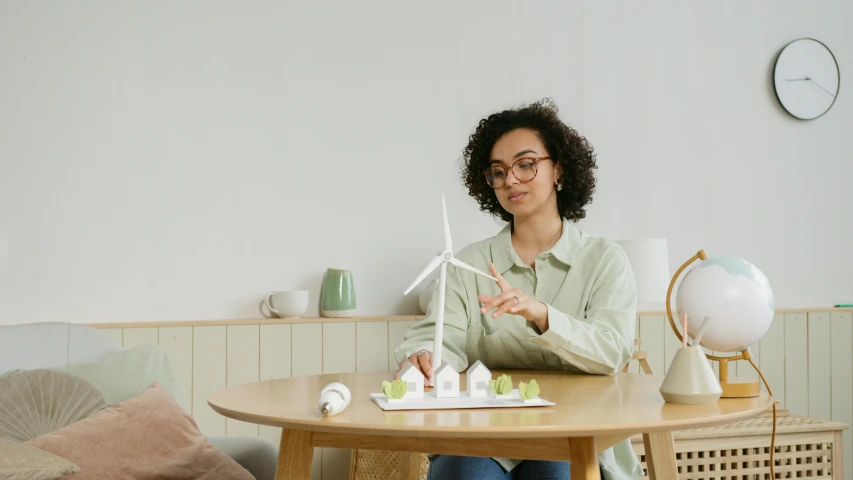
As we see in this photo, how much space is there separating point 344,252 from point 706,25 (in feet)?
6.07

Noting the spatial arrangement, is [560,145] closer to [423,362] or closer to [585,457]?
Answer: [423,362]

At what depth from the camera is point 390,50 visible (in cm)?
306

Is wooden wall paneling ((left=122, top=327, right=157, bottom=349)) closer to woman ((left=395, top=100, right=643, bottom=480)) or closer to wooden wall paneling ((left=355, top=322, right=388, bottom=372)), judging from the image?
wooden wall paneling ((left=355, top=322, right=388, bottom=372))

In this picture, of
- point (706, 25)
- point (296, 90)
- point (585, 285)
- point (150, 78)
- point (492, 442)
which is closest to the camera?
point (492, 442)

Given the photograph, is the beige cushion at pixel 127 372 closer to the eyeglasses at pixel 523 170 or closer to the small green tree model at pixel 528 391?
the eyeglasses at pixel 523 170

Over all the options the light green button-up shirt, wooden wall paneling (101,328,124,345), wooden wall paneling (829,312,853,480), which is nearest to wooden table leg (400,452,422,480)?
the light green button-up shirt

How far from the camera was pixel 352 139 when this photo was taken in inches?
118

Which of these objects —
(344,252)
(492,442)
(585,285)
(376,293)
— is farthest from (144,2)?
(492,442)

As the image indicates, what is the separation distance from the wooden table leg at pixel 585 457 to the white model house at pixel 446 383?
26cm

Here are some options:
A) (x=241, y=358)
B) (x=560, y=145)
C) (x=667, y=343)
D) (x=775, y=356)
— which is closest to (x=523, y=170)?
(x=560, y=145)

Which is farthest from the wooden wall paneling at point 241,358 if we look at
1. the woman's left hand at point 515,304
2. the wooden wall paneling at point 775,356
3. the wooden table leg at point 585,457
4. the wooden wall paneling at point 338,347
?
the wooden wall paneling at point 775,356

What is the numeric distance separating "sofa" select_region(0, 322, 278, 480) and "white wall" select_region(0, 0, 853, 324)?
0.61 metres

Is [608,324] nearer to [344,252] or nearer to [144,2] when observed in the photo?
[344,252]

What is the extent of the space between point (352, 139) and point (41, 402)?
151cm
